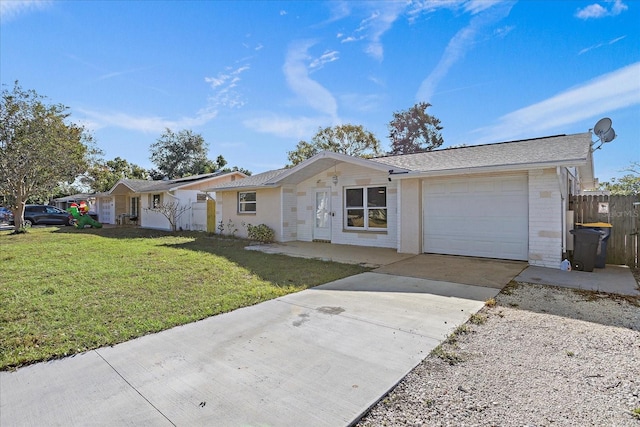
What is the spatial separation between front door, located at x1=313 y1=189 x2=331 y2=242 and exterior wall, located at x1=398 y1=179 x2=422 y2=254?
11.8 feet

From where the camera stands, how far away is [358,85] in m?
16.5

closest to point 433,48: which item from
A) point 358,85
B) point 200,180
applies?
point 358,85

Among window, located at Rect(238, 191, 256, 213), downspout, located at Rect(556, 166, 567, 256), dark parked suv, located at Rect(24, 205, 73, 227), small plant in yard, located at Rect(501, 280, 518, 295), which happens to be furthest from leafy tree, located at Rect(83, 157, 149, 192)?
downspout, located at Rect(556, 166, 567, 256)

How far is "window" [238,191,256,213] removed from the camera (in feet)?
51.7

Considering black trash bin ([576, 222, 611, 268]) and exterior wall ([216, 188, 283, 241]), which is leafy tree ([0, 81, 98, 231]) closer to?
exterior wall ([216, 188, 283, 241])

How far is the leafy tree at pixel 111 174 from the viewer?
3825cm

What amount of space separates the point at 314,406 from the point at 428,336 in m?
1.93

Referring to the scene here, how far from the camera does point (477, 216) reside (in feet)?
30.4

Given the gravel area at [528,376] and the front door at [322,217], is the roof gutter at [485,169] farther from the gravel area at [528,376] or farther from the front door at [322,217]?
the front door at [322,217]

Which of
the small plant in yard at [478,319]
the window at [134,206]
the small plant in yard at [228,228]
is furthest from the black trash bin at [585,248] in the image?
the window at [134,206]

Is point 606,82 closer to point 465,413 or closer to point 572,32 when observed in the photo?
point 572,32

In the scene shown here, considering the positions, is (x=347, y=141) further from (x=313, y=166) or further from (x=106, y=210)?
(x=106, y=210)

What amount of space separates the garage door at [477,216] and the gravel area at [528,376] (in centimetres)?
411

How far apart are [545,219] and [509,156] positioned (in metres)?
2.10
